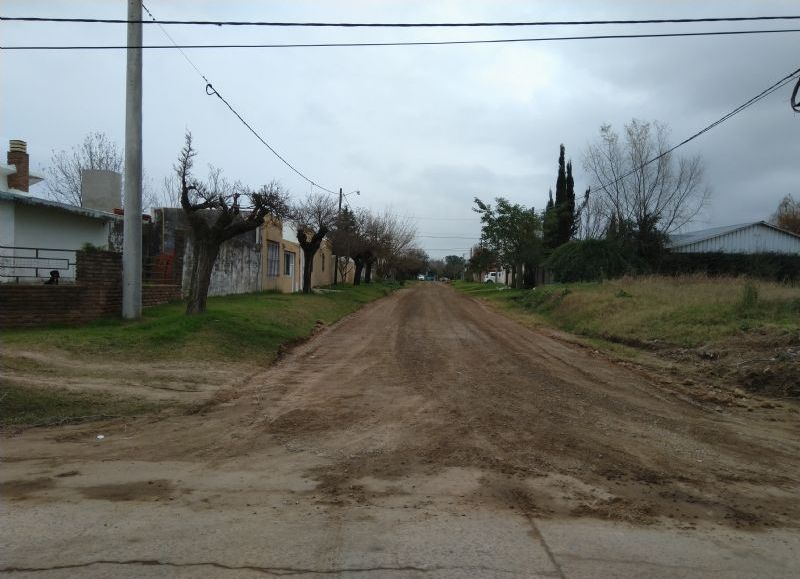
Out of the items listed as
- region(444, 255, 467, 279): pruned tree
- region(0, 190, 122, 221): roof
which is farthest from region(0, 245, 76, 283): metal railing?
region(444, 255, 467, 279): pruned tree

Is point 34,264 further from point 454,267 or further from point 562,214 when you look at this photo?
point 454,267

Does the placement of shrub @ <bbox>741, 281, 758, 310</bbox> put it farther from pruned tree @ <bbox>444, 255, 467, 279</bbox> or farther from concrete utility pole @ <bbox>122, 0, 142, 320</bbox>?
pruned tree @ <bbox>444, 255, 467, 279</bbox>

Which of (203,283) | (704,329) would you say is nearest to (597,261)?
(704,329)

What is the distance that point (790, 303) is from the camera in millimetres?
15250

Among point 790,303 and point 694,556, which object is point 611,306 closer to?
point 790,303

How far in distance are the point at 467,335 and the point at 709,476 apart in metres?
12.2

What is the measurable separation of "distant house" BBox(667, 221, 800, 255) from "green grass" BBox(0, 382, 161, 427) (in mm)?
39954

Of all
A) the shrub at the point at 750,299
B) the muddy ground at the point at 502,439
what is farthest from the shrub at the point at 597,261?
the muddy ground at the point at 502,439

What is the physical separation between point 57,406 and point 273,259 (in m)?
23.2

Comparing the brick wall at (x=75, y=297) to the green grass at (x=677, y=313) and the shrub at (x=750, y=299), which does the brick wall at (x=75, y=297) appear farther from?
the shrub at (x=750, y=299)

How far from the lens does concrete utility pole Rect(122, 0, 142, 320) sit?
44.4 feet

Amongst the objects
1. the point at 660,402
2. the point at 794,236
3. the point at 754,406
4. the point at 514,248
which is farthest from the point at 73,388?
the point at 794,236

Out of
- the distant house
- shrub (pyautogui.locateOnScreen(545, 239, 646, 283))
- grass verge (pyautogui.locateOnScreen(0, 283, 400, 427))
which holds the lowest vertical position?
grass verge (pyautogui.locateOnScreen(0, 283, 400, 427))

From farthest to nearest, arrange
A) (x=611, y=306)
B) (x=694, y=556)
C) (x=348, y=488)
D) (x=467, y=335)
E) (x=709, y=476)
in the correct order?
(x=611, y=306)
(x=467, y=335)
(x=709, y=476)
(x=348, y=488)
(x=694, y=556)
